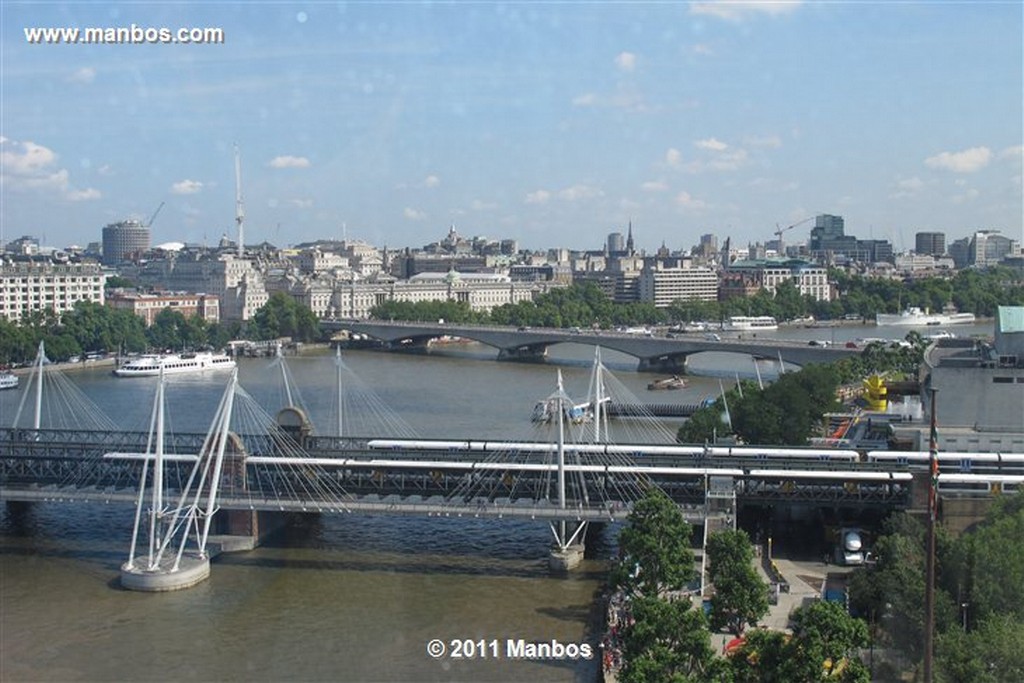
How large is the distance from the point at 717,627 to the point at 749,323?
19888 mm

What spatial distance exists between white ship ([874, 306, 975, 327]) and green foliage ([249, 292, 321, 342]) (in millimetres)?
10812

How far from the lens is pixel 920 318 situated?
23984 mm

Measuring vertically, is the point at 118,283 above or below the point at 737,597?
above

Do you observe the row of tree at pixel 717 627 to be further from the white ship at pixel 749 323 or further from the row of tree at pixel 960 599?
the white ship at pixel 749 323

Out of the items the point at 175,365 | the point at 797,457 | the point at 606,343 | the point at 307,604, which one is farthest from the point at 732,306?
the point at 307,604

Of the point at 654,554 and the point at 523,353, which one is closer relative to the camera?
the point at 654,554

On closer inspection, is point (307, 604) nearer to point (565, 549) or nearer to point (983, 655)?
point (565, 549)

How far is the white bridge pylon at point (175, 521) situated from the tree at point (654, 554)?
5.93 ft

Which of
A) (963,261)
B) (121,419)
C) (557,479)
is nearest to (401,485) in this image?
(557,479)

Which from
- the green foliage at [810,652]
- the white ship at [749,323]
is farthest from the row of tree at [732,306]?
Answer: the green foliage at [810,652]

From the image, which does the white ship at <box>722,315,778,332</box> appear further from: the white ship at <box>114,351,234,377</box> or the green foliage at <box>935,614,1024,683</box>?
the green foliage at <box>935,614,1024,683</box>

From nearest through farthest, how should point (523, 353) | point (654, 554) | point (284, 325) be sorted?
point (654, 554) < point (523, 353) < point (284, 325)

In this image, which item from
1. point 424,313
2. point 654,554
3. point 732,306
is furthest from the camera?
point 732,306

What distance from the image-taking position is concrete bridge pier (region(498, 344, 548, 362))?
1722 cm
